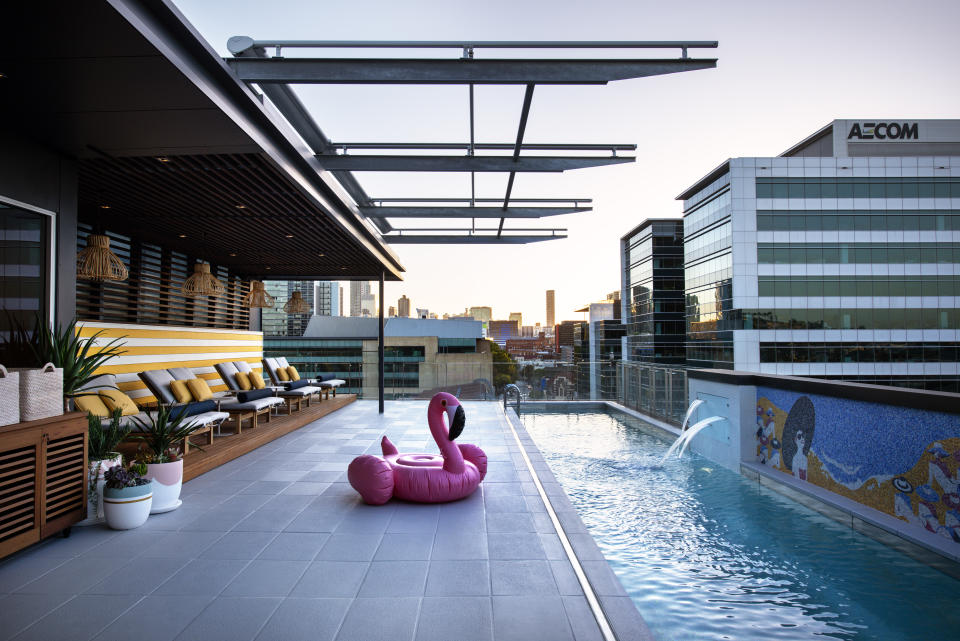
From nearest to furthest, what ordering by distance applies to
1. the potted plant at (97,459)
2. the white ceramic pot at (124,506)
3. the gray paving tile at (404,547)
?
the gray paving tile at (404,547)
the white ceramic pot at (124,506)
the potted plant at (97,459)

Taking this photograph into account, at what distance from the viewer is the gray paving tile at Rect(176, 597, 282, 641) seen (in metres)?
2.43

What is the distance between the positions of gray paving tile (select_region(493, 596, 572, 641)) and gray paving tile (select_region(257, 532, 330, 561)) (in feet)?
4.73

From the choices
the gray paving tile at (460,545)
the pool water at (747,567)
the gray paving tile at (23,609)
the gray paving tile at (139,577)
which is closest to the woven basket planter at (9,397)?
the gray paving tile at (23,609)

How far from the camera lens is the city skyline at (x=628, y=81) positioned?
173 inches

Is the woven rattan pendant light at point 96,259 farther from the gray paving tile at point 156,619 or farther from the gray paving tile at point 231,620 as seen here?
the gray paving tile at point 231,620

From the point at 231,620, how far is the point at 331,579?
2.04 feet

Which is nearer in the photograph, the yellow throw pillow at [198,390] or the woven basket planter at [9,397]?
the woven basket planter at [9,397]

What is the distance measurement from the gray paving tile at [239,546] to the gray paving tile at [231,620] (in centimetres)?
67

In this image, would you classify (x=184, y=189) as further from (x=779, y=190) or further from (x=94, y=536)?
(x=779, y=190)

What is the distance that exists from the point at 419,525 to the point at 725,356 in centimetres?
3483

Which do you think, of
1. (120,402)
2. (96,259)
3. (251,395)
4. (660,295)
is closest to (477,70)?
(96,259)

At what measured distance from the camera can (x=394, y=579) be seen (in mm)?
3068

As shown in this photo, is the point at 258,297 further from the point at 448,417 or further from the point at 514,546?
the point at 514,546

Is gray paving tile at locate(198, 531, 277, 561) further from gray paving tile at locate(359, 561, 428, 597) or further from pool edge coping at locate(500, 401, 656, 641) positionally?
pool edge coping at locate(500, 401, 656, 641)
